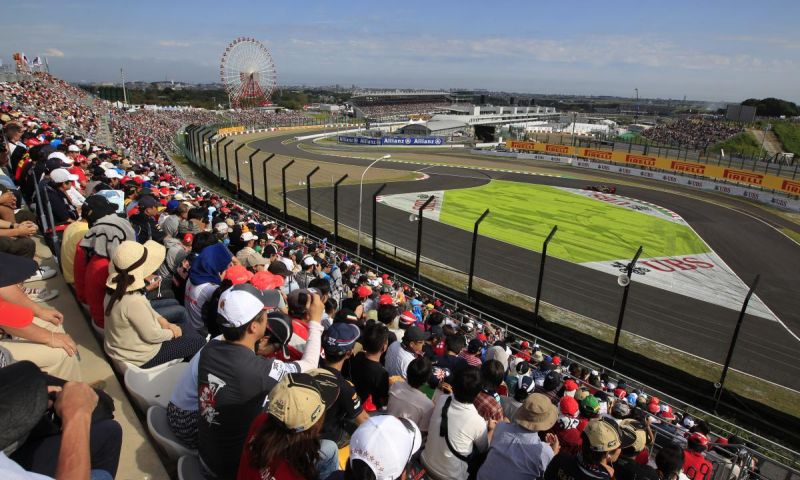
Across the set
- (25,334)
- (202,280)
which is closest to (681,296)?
(202,280)

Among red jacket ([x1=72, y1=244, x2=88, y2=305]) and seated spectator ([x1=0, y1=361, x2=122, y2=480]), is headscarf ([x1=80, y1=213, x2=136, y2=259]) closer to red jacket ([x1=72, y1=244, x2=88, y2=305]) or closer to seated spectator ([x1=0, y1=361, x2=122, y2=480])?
red jacket ([x1=72, y1=244, x2=88, y2=305])

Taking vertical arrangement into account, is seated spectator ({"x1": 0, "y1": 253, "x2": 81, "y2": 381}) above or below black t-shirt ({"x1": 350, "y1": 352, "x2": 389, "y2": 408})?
above

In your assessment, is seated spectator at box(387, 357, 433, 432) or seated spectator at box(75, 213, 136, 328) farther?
seated spectator at box(75, 213, 136, 328)

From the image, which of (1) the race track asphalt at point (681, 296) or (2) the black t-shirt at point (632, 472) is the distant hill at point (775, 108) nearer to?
(1) the race track asphalt at point (681, 296)

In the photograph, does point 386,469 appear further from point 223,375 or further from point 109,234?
point 109,234

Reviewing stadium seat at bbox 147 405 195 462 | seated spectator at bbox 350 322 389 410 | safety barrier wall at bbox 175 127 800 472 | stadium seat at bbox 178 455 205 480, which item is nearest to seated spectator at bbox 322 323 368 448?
seated spectator at bbox 350 322 389 410

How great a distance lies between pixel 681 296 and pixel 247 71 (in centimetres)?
8511

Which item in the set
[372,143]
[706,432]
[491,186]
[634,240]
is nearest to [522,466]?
[706,432]

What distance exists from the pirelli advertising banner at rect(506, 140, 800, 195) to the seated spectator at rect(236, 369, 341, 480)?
51.7 meters

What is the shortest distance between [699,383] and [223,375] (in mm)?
14585

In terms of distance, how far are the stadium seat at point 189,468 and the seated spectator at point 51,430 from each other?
2.20 ft

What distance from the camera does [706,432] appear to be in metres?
8.23

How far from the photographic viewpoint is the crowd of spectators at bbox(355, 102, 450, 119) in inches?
5869

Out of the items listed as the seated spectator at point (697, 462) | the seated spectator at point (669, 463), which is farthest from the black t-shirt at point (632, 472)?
the seated spectator at point (697, 462)
